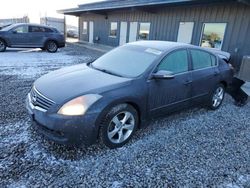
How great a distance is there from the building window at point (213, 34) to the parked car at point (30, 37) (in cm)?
836

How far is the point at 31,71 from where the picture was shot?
305 inches

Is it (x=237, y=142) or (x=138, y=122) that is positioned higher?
(x=138, y=122)

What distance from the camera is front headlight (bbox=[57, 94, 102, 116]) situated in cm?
267

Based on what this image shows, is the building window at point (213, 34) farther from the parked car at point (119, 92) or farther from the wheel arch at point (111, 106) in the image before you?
the wheel arch at point (111, 106)

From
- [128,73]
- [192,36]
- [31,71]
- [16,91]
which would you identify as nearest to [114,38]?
[192,36]

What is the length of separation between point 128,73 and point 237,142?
222 cm

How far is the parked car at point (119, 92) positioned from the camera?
271 centimetres

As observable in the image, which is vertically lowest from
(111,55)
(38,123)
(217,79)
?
(38,123)

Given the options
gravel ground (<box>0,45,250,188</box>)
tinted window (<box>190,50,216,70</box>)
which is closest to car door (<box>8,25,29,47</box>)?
gravel ground (<box>0,45,250,188</box>)

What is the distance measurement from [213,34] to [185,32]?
155 cm

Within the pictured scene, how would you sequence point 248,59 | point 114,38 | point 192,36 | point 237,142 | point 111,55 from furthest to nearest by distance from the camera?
point 114,38, point 192,36, point 248,59, point 111,55, point 237,142

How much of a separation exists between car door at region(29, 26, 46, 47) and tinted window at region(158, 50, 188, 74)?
10.6m

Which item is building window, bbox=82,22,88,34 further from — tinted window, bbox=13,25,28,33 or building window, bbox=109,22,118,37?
tinted window, bbox=13,25,28,33

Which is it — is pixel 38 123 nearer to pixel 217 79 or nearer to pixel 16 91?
pixel 16 91
